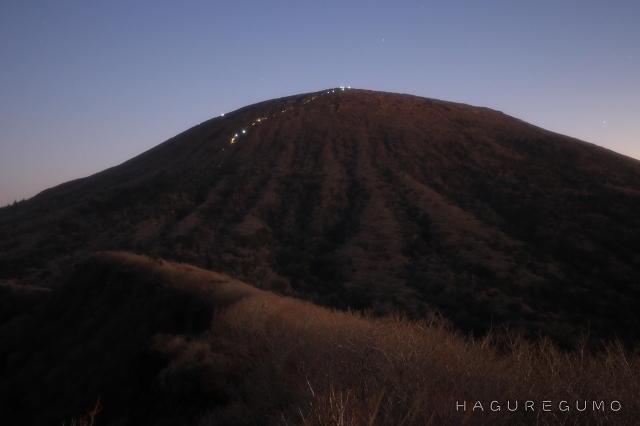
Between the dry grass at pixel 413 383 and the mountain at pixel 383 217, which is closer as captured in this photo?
the dry grass at pixel 413 383

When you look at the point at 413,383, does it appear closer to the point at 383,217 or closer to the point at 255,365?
the point at 255,365

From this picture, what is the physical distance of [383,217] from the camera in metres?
39.4

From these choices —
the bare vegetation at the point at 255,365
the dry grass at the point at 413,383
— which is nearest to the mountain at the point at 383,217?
the bare vegetation at the point at 255,365

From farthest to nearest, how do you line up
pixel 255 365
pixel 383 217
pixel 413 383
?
pixel 383 217, pixel 255 365, pixel 413 383

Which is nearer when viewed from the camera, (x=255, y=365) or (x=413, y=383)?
(x=413, y=383)

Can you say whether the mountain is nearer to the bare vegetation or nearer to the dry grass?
the bare vegetation

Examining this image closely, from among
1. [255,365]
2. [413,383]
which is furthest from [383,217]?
[413,383]

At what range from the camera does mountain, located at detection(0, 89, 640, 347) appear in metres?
27.6

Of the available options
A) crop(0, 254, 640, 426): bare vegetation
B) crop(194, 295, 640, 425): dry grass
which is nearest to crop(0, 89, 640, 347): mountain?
crop(0, 254, 640, 426): bare vegetation

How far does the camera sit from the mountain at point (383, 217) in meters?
27.6

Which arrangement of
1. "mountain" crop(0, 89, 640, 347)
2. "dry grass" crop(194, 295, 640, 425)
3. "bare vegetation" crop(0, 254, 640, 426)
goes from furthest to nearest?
"mountain" crop(0, 89, 640, 347) → "bare vegetation" crop(0, 254, 640, 426) → "dry grass" crop(194, 295, 640, 425)

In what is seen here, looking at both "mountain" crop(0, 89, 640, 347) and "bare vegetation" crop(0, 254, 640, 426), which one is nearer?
"bare vegetation" crop(0, 254, 640, 426)

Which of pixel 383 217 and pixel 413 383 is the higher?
pixel 413 383

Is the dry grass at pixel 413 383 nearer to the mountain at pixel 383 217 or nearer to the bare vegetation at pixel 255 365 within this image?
the bare vegetation at pixel 255 365
